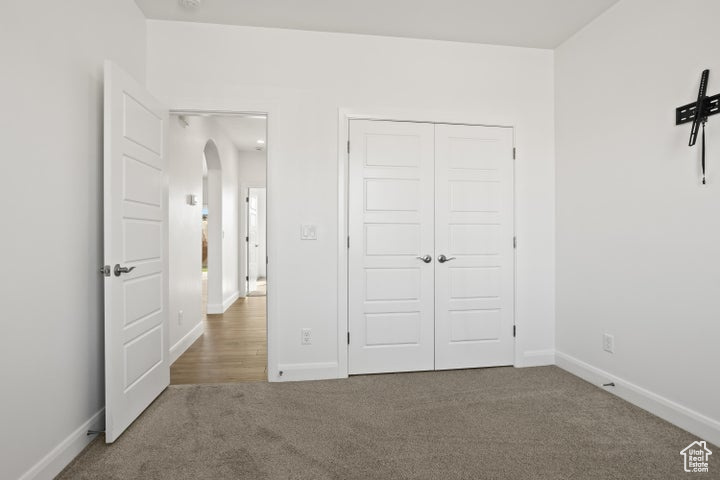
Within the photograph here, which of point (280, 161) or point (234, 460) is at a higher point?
point (280, 161)

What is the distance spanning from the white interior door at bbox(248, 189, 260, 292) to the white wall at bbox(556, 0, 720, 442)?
5743 millimetres

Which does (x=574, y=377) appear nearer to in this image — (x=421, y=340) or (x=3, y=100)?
(x=421, y=340)

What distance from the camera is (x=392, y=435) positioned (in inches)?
82.9

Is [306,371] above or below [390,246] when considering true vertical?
below

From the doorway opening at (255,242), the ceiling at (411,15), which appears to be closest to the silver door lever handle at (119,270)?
the ceiling at (411,15)

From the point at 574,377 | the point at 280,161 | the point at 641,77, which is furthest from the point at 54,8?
the point at 574,377

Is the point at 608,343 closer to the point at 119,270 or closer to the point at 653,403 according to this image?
the point at 653,403

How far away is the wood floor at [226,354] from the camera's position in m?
3.03

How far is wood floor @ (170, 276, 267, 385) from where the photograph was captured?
3033mm

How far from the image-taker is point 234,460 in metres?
1.88

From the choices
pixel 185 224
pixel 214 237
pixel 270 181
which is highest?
pixel 270 181

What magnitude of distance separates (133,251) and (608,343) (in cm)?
324

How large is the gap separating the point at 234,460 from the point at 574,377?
2.56m

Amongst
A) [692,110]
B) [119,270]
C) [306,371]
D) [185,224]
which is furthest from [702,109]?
[185,224]
